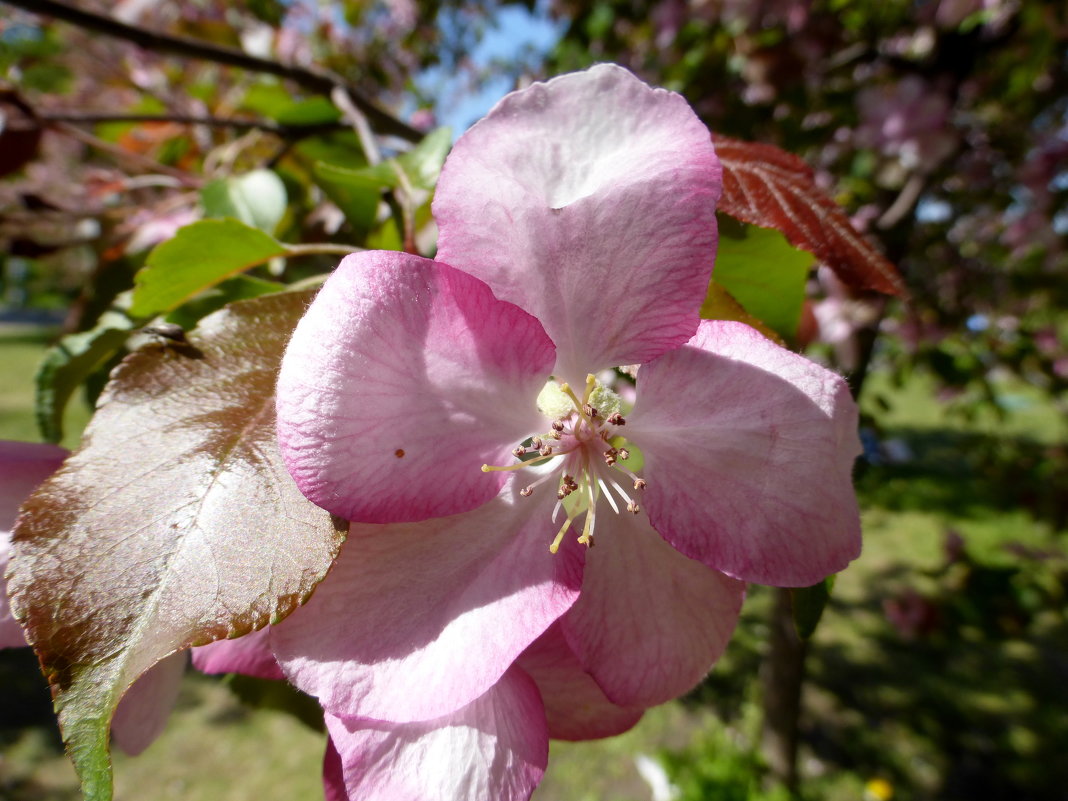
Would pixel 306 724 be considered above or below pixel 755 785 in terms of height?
above

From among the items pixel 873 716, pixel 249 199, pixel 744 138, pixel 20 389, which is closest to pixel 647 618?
pixel 249 199

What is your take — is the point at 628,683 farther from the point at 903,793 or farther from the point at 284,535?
the point at 903,793

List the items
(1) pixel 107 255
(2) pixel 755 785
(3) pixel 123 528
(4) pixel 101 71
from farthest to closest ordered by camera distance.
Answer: (2) pixel 755 785 < (4) pixel 101 71 < (1) pixel 107 255 < (3) pixel 123 528

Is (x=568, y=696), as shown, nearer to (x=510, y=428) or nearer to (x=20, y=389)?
(x=510, y=428)

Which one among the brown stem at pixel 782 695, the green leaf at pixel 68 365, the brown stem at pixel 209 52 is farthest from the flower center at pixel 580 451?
the brown stem at pixel 782 695

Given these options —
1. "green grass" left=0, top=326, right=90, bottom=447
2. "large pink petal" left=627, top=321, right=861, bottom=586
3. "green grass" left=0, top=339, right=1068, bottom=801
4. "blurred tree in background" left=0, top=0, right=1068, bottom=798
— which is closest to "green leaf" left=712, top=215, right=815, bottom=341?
"large pink petal" left=627, top=321, right=861, bottom=586

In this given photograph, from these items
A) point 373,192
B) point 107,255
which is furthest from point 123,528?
point 107,255
